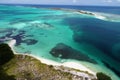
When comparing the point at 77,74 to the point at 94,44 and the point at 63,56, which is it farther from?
the point at 94,44

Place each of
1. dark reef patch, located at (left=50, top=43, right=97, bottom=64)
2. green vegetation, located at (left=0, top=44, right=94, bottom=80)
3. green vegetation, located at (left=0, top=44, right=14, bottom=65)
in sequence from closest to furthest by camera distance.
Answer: green vegetation, located at (left=0, top=44, right=94, bottom=80) < green vegetation, located at (left=0, top=44, right=14, bottom=65) < dark reef patch, located at (left=50, top=43, right=97, bottom=64)

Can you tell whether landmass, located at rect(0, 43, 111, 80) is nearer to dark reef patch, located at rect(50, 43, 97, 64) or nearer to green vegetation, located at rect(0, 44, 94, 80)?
green vegetation, located at rect(0, 44, 94, 80)

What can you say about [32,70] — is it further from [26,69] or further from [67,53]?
[67,53]

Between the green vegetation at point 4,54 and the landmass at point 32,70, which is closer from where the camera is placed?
the landmass at point 32,70

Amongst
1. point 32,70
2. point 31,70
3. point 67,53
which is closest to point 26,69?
point 31,70

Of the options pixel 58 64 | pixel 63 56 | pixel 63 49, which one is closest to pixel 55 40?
pixel 63 49

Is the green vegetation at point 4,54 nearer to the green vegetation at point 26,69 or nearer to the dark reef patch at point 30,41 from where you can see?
the green vegetation at point 26,69

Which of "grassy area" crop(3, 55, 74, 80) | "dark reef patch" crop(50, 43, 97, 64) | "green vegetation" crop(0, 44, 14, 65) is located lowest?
"dark reef patch" crop(50, 43, 97, 64)

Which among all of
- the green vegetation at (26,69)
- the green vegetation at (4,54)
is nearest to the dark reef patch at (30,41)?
the green vegetation at (26,69)

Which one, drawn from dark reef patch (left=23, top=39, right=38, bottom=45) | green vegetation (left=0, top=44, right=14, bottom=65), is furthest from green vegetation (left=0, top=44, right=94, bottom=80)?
dark reef patch (left=23, top=39, right=38, bottom=45)
